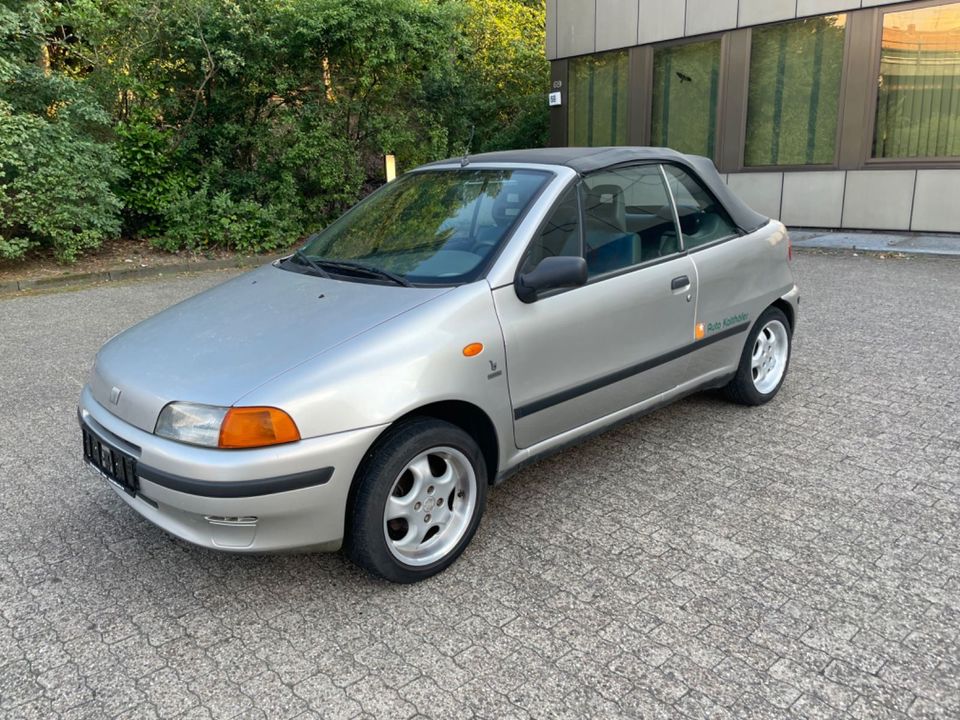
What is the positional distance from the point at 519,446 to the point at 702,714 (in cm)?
135

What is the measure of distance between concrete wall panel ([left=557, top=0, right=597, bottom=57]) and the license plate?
13852 millimetres

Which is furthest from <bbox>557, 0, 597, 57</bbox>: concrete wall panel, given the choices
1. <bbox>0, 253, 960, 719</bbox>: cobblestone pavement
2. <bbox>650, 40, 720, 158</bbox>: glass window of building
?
<bbox>0, 253, 960, 719</bbox>: cobblestone pavement

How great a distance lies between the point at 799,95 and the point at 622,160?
9953 mm

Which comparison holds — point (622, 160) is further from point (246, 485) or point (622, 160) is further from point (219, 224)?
point (219, 224)

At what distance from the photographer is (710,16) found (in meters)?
13.0

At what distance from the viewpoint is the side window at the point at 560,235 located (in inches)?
136

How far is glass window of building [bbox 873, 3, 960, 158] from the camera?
11016 mm

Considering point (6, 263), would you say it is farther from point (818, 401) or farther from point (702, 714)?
point (702, 714)

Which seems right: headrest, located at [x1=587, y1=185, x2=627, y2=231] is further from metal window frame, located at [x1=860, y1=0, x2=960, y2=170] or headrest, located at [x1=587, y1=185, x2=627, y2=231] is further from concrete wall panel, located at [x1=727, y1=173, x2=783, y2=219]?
concrete wall panel, located at [x1=727, y1=173, x2=783, y2=219]

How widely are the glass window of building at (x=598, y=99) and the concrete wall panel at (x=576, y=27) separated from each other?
0.27 metres

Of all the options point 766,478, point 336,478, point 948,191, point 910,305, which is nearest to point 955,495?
point 766,478

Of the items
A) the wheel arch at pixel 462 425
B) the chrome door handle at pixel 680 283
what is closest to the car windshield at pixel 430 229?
the wheel arch at pixel 462 425

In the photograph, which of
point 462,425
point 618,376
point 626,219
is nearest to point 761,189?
point 626,219

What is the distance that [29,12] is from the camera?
31.3 feet
